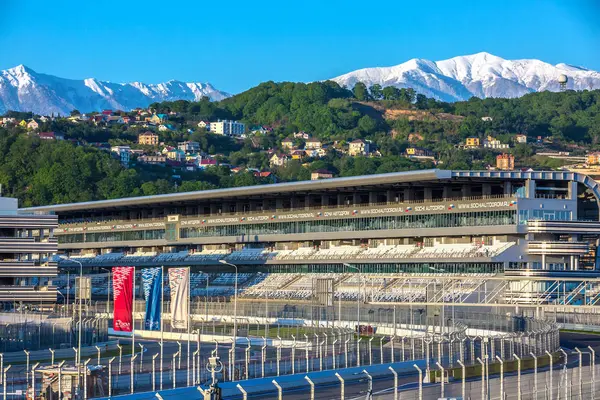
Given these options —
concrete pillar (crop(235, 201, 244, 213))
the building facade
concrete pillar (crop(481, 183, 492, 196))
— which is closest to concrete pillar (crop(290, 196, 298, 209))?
concrete pillar (crop(235, 201, 244, 213))

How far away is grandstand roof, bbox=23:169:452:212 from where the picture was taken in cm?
12206

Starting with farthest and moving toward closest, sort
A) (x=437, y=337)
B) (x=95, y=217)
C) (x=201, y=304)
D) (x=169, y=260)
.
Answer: (x=95, y=217)
(x=169, y=260)
(x=201, y=304)
(x=437, y=337)

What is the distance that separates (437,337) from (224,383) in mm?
15928

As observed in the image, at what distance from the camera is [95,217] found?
599 feet

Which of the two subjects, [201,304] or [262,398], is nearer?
[262,398]

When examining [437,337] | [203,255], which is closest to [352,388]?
[437,337]

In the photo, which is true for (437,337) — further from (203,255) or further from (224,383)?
(203,255)

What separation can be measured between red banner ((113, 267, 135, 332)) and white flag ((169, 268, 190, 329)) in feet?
7.37

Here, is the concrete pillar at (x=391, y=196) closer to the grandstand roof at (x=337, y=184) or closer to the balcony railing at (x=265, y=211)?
the balcony railing at (x=265, y=211)

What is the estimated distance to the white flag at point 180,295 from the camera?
68.1 metres

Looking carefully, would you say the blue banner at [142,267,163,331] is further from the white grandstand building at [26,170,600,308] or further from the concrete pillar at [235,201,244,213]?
the concrete pillar at [235,201,244,213]

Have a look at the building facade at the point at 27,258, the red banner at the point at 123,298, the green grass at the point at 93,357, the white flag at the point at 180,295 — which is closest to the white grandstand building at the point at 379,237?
the green grass at the point at 93,357

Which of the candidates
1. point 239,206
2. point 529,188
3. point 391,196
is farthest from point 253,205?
point 529,188

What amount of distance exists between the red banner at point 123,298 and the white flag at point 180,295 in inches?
88.4
